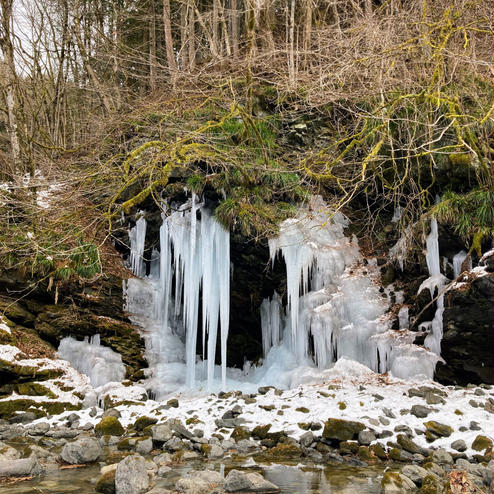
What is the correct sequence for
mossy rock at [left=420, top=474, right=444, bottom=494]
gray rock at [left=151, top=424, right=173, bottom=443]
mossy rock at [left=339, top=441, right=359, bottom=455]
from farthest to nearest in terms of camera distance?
gray rock at [left=151, top=424, right=173, bottom=443] → mossy rock at [left=339, top=441, right=359, bottom=455] → mossy rock at [left=420, top=474, right=444, bottom=494]

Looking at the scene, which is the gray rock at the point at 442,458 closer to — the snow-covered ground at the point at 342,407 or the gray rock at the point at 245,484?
the snow-covered ground at the point at 342,407

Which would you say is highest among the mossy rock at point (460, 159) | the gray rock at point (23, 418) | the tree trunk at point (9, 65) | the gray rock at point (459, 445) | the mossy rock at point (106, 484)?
the tree trunk at point (9, 65)

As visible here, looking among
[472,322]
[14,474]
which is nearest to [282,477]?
[14,474]

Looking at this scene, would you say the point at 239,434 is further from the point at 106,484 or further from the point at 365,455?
the point at 106,484

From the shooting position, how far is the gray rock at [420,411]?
5.44 meters

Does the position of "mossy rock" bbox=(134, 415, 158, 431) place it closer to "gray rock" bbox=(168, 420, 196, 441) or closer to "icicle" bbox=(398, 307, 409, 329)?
"gray rock" bbox=(168, 420, 196, 441)

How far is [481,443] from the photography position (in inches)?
181

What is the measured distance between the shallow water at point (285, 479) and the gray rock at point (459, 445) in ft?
3.00

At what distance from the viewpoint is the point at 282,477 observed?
4.14 meters

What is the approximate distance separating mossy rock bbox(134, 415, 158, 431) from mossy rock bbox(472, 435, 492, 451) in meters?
4.16

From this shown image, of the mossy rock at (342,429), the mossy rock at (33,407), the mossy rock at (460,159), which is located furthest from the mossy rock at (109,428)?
the mossy rock at (460,159)

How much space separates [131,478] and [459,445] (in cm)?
349

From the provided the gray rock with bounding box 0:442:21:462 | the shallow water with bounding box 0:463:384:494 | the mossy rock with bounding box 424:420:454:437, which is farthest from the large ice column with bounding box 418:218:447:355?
the gray rock with bounding box 0:442:21:462

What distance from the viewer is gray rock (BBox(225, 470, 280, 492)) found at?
359 cm
